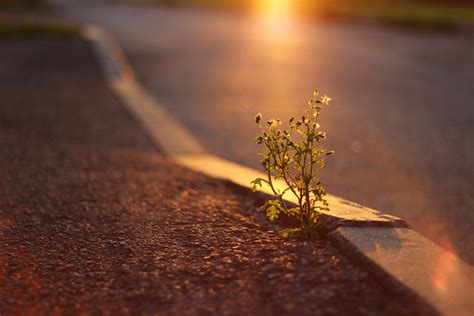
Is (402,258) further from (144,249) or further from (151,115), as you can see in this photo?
(151,115)

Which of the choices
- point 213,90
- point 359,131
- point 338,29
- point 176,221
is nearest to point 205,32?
point 338,29

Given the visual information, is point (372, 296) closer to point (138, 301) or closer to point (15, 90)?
point (138, 301)

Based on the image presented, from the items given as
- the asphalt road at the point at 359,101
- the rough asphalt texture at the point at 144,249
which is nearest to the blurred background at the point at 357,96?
the asphalt road at the point at 359,101

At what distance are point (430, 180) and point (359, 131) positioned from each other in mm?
2076

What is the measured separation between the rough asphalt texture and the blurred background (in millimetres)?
1006

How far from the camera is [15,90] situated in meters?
9.51

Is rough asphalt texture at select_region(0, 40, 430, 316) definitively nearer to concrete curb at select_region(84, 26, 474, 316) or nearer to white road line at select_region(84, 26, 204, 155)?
concrete curb at select_region(84, 26, 474, 316)

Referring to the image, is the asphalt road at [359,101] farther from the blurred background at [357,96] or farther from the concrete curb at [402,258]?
the concrete curb at [402,258]

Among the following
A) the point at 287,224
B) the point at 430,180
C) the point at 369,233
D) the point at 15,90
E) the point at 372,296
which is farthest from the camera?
the point at 15,90

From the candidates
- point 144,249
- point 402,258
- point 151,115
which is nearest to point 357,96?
point 151,115

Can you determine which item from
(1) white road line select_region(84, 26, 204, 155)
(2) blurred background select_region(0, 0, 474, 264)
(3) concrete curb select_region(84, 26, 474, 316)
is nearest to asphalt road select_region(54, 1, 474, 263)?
(2) blurred background select_region(0, 0, 474, 264)

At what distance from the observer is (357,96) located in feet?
32.5

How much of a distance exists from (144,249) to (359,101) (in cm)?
656

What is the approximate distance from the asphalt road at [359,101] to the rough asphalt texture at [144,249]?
1.04m
